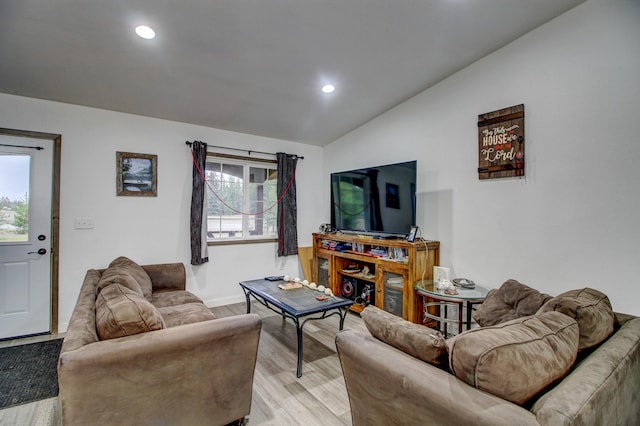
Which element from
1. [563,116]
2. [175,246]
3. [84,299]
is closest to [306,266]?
[175,246]

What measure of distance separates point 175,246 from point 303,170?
87.9 inches

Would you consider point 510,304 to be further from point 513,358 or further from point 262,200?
point 262,200

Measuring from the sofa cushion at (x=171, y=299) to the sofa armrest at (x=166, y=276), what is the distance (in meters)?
0.21

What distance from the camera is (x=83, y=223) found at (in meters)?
3.30

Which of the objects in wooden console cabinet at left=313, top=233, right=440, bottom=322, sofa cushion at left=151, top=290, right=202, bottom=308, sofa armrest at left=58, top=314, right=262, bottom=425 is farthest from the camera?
wooden console cabinet at left=313, top=233, right=440, bottom=322

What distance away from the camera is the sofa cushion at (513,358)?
96 cm

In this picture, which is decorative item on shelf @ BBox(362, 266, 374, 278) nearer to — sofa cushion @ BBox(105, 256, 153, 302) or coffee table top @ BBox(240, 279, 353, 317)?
coffee table top @ BBox(240, 279, 353, 317)

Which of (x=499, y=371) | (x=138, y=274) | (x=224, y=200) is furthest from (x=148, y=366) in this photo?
(x=224, y=200)

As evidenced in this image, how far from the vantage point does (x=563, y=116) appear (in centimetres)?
245

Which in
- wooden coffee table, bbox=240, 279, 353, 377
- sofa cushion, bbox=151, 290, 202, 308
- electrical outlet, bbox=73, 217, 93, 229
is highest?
electrical outlet, bbox=73, 217, 93, 229

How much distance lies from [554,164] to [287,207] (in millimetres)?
3273

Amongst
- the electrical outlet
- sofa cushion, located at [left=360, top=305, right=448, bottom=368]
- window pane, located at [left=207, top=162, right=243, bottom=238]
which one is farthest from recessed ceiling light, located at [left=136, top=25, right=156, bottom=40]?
sofa cushion, located at [left=360, top=305, right=448, bottom=368]

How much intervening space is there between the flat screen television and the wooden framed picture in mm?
2374

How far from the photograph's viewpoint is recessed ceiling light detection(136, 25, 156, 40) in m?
2.28
